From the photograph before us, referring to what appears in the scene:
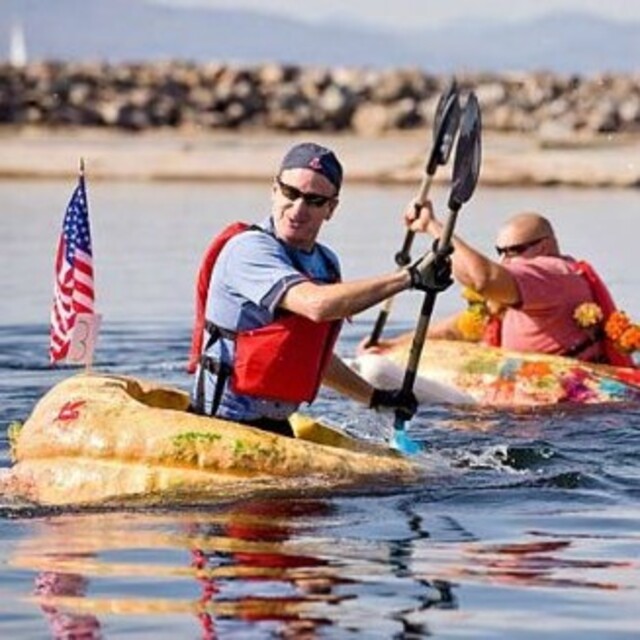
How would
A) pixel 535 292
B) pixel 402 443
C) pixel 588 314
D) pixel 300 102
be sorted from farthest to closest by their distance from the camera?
pixel 300 102
pixel 588 314
pixel 535 292
pixel 402 443

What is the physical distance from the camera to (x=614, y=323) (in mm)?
16719

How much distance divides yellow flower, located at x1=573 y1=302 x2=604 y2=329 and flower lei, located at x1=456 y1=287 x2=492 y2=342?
2.45 ft

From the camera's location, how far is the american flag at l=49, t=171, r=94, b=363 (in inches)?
527

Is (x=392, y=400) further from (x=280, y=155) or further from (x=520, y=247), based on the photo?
(x=280, y=155)

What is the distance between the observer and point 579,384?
16609 millimetres

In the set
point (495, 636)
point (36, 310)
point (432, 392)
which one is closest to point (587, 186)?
point (36, 310)

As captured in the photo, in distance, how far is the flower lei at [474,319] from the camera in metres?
17.5

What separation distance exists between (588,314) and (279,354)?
464cm

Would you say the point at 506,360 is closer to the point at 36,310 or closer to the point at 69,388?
the point at 69,388

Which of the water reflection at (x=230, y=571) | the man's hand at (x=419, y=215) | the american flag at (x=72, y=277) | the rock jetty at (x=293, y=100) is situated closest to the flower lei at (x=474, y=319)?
the american flag at (x=72, y=277)

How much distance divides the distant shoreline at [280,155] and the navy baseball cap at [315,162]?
24.5m

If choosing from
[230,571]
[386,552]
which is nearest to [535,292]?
[386,552]

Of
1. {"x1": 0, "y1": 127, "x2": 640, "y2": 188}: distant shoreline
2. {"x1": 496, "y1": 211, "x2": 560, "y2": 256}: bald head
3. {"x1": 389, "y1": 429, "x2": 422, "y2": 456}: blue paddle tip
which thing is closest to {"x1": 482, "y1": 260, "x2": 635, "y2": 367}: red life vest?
{"x1": 496, "y1": 211, "x2": 560, "y2": 256}: bald head

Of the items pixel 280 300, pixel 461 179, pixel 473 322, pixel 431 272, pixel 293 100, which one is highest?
pixel 461 179
